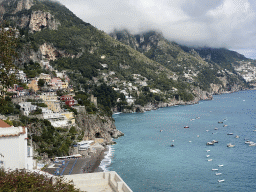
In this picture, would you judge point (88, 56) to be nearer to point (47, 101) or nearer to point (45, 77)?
point (45, 77)

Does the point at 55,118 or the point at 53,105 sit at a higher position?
the point at 53,105

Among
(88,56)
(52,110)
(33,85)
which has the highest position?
(88,56)

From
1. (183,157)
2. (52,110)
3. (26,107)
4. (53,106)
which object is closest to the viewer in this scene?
(183,157)

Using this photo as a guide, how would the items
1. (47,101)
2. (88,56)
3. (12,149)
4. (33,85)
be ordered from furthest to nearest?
1. (88,56)
2. (33,85)
3. (47,101)
4. (12,149)

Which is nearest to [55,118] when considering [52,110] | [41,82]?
[52,110]

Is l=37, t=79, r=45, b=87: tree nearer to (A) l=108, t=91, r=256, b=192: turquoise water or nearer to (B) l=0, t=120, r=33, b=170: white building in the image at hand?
(A) l=108, t=91, r=256, b=192: turquoise water

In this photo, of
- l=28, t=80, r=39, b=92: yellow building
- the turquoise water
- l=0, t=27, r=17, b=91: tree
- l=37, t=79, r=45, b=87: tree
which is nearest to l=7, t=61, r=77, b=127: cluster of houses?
l=28, t=80, r=39, b=92: yellow building

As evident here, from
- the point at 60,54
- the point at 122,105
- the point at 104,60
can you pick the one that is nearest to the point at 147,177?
the point at 122,105

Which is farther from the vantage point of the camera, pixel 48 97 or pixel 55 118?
pixel 48 97
